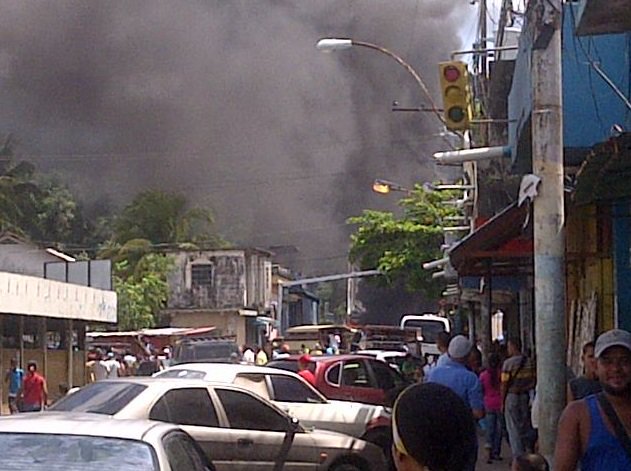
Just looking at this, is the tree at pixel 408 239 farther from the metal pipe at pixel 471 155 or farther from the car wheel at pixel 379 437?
the car wheel at pixel 379 437

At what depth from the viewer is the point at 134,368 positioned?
3098 centimetres

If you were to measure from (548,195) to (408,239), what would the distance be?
3223 cm

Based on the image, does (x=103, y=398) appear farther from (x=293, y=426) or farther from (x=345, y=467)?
(x=345, y=467)

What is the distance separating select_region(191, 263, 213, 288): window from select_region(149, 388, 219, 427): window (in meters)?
47.9

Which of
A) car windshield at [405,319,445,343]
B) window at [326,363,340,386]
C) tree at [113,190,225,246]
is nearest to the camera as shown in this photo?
window at [326,363,340,386]

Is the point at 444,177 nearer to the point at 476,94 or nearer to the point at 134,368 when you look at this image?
the point at 134,368

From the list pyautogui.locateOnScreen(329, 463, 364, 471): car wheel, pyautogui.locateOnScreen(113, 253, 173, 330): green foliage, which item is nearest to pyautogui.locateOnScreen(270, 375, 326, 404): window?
pyautogui.locateOnScreen(329, 463, 364, 471): car wheel

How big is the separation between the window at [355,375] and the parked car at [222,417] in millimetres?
4919

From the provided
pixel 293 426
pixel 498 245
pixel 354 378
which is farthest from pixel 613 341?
pixel 354 378

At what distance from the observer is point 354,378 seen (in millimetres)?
15984

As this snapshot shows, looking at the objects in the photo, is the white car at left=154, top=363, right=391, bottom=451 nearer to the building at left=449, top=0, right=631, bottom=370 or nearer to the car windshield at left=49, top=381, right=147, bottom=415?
the car windshield at left=49, top=381, right=147, bottom=415

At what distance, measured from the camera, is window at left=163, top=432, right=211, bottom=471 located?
6.24m

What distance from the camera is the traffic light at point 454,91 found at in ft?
47.7

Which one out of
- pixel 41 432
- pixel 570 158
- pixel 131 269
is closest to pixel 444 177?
pixel 131 269
